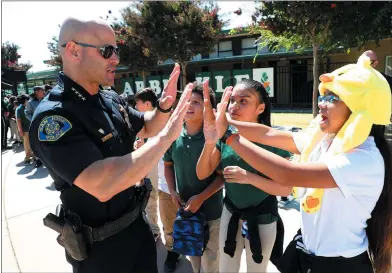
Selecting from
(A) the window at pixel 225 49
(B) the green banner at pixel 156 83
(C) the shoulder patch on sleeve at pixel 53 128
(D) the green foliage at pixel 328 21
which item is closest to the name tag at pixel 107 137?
(C) the shoulder patch on sleeve at pixel 53 128

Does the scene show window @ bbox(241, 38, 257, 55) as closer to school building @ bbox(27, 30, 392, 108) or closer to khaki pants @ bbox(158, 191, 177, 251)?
school building @ bbox(27, 30, 392, 108)

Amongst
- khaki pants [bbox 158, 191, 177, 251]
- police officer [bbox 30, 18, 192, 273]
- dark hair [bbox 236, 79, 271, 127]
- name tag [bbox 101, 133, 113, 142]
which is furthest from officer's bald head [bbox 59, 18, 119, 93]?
khaki pants [bbox 158, 191, 177, 251]

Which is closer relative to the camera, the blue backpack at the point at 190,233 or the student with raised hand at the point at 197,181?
the blue backpack at the point at 190,233

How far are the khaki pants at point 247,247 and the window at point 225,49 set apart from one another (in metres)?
16.0

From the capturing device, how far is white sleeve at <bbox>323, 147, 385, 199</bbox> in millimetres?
1281

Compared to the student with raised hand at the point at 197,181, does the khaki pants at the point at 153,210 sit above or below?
below

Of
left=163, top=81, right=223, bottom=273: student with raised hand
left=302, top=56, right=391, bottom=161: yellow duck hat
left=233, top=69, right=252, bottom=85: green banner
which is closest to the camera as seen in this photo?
left=302, top=56, right=391, bottom=161: yellow duck hat

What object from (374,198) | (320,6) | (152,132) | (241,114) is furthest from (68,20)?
(320,6)

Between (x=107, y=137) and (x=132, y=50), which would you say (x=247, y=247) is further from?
(x=132, y=50)

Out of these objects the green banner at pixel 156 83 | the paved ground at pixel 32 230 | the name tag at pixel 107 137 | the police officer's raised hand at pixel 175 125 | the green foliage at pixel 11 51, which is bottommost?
the paved ground at pixel 32 230

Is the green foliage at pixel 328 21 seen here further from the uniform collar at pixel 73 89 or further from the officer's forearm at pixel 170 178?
the uniform collar at pixel 73 89

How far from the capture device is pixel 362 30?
5258 mm

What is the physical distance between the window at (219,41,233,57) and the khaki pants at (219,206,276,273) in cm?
1603

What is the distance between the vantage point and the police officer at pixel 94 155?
132 cm
